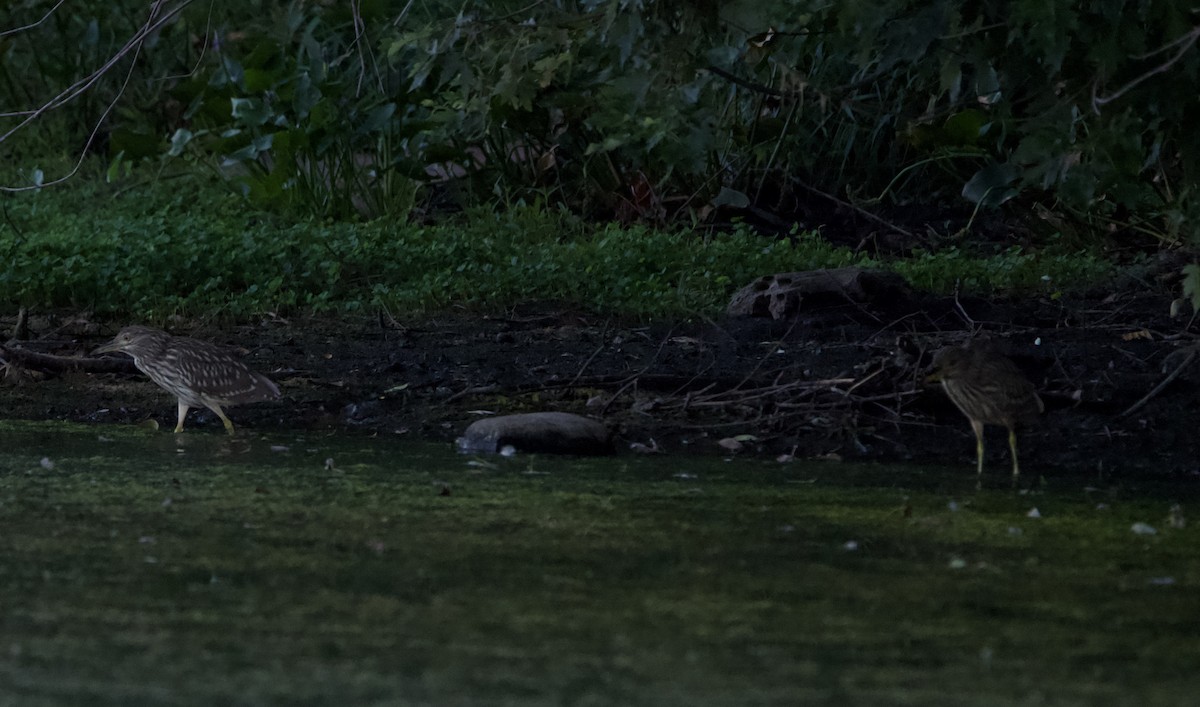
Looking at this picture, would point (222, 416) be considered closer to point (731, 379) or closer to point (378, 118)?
point (731, 379)

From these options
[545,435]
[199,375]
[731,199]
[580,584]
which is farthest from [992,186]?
[580,584]

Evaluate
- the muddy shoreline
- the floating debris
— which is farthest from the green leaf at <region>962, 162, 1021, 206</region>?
the floating debris

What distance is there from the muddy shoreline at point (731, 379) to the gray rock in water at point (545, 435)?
19 centimetres

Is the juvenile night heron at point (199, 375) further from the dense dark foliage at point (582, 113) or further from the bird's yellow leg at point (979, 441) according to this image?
the bird's yellow leg at point (979, 441)

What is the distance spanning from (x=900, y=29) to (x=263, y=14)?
32.6ft

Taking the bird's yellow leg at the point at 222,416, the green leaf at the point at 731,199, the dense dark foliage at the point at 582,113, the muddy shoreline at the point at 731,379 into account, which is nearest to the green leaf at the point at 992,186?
the dense dark foliage at the point at 582,113

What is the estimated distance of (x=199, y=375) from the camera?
7816 mm

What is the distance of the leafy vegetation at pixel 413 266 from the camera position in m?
9.84

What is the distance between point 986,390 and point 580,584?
2.85 m

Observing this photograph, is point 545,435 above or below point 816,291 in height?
below

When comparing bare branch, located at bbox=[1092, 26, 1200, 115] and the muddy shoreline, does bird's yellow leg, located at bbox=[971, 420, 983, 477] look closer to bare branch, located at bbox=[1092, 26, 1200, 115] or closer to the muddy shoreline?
the muddy shoreline

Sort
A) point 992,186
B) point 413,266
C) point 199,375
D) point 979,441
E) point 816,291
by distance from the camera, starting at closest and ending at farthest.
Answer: point 979,441, point 199,375, point 816,291, point 413,266, point 992,186

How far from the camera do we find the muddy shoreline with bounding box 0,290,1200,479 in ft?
24.0

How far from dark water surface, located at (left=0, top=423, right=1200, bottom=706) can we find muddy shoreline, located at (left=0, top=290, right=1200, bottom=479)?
0.53 metres
